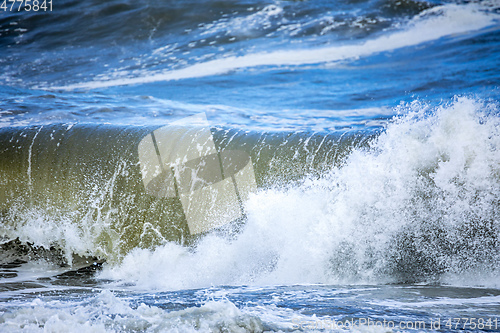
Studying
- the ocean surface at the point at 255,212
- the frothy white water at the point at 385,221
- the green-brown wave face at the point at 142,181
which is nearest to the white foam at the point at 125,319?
the ocean surface at the point at 255,212

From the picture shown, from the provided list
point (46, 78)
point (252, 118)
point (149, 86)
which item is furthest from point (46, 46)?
point (252, 118)

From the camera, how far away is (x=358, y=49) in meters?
11.3

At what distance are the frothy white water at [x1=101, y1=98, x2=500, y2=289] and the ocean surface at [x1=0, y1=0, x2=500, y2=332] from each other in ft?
0.04

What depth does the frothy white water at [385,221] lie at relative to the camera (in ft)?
11.8

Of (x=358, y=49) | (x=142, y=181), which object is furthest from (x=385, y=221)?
(x=358, y=49)

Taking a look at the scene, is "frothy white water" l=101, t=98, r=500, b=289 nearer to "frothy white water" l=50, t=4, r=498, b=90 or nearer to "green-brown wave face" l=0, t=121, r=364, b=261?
"green-brown wave face" l=0, t=121, r=364, b=261

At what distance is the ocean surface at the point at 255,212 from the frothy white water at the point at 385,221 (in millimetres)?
11

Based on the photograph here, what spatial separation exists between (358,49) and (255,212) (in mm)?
7992

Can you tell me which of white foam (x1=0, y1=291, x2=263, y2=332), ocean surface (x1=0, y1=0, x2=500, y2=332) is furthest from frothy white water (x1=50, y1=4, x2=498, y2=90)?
white foam (x1=0, y1=291, x2=263, y2=332)

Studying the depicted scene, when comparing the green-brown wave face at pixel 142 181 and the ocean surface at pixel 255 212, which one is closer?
the ocean surface at pixel 255 212

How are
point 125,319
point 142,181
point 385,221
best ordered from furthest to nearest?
point 142,181 < point 385,221 < point 125,319

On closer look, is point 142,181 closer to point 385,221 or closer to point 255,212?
point 255,212

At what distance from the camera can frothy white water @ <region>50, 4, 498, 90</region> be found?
10.9m

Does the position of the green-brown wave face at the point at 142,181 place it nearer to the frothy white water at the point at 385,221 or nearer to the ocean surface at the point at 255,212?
the ocean surface at the point at 255,212
